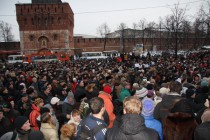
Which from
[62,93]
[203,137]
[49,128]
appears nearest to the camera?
[203,137]

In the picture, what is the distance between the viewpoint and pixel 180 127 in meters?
3.03

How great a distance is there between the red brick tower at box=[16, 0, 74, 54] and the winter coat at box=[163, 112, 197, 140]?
160ft

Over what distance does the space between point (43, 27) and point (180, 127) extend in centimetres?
5155

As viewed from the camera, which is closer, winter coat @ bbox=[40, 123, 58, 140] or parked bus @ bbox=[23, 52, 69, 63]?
winter coat @ bbox=[40, 123, 58, 140]

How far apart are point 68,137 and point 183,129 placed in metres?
2.05

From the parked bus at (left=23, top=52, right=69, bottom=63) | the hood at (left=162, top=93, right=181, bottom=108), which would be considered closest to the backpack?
the hood at (left=162, top=93, right=181, bottom=108)

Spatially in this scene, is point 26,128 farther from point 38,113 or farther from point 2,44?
point 2,44

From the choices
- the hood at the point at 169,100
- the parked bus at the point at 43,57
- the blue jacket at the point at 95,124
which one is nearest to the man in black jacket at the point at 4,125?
the blue jacket at the point at 95,124

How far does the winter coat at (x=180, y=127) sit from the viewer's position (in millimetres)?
3014

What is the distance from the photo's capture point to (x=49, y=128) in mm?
4109

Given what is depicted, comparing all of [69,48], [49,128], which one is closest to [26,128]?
[49,128]

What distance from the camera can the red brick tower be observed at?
165 ft

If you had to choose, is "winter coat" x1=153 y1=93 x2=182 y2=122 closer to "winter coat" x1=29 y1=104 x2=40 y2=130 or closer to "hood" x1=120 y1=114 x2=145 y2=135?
"hood" x1=120 y1=114 x2=145 y2=135

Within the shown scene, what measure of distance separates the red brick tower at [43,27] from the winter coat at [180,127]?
4883 cm
